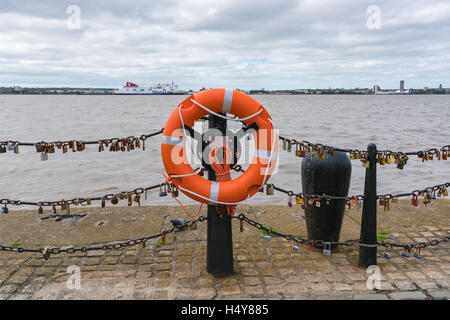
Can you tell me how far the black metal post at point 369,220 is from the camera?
343cm

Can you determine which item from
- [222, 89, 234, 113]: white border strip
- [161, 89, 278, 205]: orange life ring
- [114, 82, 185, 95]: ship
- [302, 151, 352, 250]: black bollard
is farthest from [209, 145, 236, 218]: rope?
[114, 82, 185, 95]: ship

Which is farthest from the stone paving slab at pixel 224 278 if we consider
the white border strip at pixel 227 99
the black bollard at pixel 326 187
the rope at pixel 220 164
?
the white border strip at pixel 227 99

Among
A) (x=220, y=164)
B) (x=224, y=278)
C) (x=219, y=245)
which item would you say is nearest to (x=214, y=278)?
(x=224, y=278)

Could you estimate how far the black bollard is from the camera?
12.1ft

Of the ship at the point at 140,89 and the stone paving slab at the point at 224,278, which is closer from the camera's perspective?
the stone paving slab at the point at 224,278

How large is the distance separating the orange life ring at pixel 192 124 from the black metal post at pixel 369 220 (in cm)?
101

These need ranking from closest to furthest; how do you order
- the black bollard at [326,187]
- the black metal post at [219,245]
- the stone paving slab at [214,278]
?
the stone paving slab at [214,278]
the black metal post at [219,245]
the black bollard at [326,187]

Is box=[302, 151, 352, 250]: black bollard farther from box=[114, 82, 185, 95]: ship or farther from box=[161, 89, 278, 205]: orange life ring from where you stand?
box=[114, 82, 185, 95]: ship

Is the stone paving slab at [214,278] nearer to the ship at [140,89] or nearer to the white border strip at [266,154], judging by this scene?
the white border strip at [266,154]

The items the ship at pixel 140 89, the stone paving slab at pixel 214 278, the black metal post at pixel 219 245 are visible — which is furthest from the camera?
the ship at pixel 140 89
